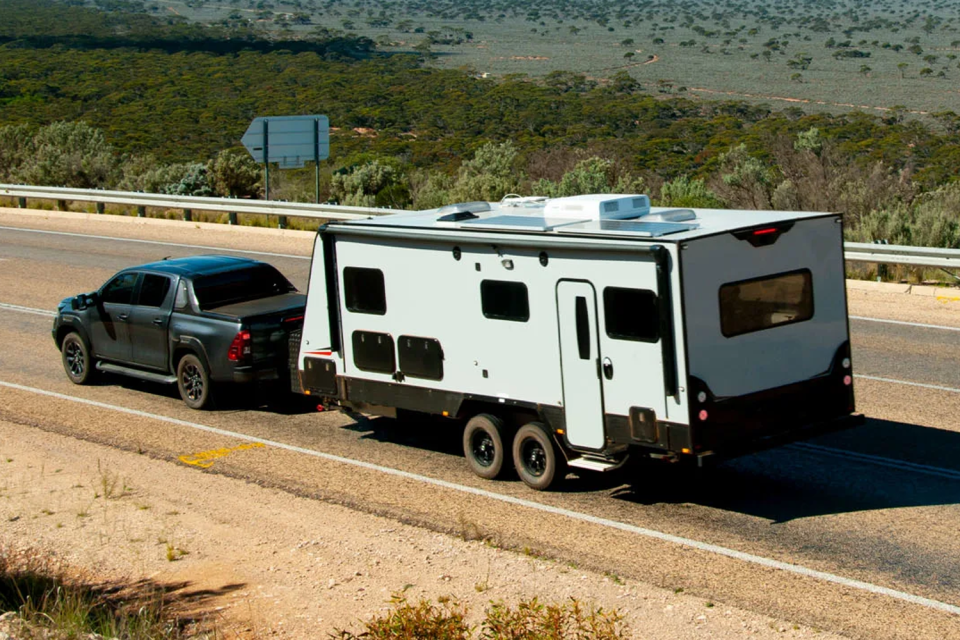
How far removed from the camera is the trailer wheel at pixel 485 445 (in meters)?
11.0

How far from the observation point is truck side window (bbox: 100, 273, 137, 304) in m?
14.8

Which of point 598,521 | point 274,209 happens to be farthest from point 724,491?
point 274,209

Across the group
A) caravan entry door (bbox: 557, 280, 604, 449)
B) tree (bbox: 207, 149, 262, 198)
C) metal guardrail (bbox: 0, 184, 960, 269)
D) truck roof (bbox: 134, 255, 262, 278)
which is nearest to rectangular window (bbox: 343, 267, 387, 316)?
caravan entry door (bbox: 557, 280, 604, 449)

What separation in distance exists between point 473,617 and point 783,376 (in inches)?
142

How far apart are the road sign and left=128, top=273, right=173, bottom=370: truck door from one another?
13.3 metres

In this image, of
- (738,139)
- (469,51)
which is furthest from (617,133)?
(469,51)

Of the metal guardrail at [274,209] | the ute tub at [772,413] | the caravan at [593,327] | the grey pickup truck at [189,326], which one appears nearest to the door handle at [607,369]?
the caravan at [593,327]

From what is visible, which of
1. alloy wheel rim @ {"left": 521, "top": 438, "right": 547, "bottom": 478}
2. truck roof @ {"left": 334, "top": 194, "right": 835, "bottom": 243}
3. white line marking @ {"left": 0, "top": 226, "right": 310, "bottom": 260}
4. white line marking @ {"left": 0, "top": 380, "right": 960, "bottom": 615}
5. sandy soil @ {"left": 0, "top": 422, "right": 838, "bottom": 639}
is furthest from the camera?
white line marking @ {"left": 0, "top": 226, "right": 310, "bottom": 260}

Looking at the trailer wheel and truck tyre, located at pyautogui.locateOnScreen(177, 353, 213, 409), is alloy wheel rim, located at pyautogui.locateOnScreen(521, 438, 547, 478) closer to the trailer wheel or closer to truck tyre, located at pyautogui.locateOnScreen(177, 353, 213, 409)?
the trailer wheel

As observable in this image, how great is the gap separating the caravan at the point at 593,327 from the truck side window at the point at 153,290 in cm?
304

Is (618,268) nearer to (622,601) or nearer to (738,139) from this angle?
(622,601)

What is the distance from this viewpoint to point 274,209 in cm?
2805

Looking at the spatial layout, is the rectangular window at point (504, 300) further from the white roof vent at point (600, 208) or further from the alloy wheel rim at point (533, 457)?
the alloy wheel rim at point (533, 457)

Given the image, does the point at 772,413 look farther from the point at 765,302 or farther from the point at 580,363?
the point at 580,363
